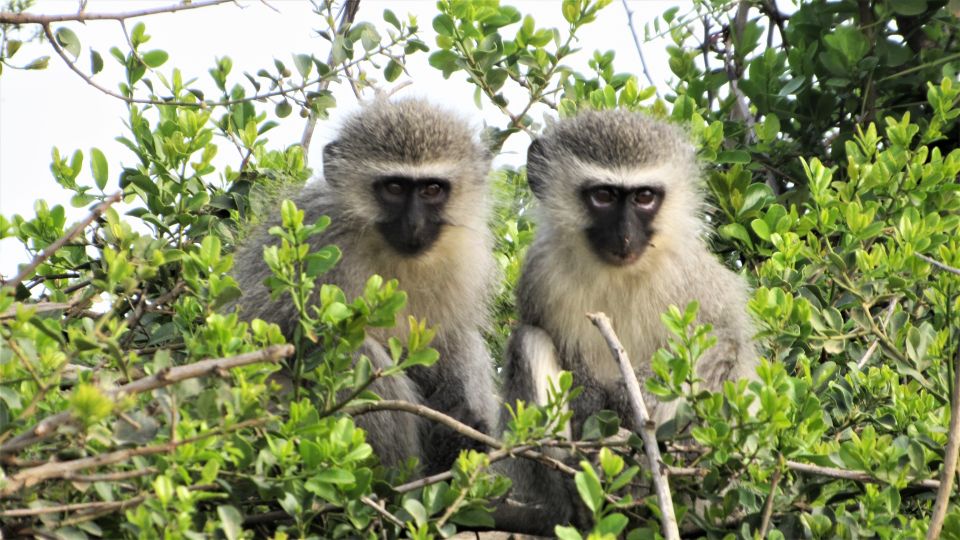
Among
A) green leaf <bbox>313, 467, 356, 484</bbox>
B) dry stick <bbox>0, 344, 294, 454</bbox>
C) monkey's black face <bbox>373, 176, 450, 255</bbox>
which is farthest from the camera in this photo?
monkey's black face <bbox>373, 176, 450, 255</bbox>

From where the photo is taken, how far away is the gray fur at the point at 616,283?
5699 mm

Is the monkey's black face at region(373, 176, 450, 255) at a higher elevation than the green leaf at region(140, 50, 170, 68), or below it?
below

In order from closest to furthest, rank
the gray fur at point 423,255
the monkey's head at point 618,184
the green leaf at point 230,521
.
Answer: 1. the green leaf at point 230,521
2. the monkey's head at point 618,184
3. the gray fur at point 423,255

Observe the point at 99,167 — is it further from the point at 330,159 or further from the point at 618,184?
the point at 618,184

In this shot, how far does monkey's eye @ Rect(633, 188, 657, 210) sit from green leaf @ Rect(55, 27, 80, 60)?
2.40 metres

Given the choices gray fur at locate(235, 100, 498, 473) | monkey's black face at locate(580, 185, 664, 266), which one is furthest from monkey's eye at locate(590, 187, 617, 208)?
gray fur at locate(235, 100, 498, 473)

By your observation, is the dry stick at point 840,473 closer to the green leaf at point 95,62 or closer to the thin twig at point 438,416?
the thin twig at point 438,416

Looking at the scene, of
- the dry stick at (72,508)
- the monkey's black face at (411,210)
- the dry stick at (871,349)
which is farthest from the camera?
the monkey's black face at (411,210)

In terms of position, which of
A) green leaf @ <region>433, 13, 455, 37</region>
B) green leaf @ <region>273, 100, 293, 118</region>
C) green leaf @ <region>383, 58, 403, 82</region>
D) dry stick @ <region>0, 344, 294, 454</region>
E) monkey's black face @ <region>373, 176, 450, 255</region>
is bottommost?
dry stick @ <region>0, 344, 294, 454</region>

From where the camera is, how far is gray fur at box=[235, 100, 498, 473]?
6.00 metres

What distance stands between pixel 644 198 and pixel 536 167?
0.57 m

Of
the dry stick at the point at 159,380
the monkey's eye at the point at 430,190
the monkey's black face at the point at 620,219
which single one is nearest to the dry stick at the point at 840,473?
the monkey's black face at the point at 620,219

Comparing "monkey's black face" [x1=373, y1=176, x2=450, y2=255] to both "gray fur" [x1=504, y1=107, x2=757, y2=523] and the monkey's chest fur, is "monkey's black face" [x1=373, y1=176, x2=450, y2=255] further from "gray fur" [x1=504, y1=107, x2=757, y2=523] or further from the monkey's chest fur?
the monkey's chest fur

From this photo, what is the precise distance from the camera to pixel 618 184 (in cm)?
573
